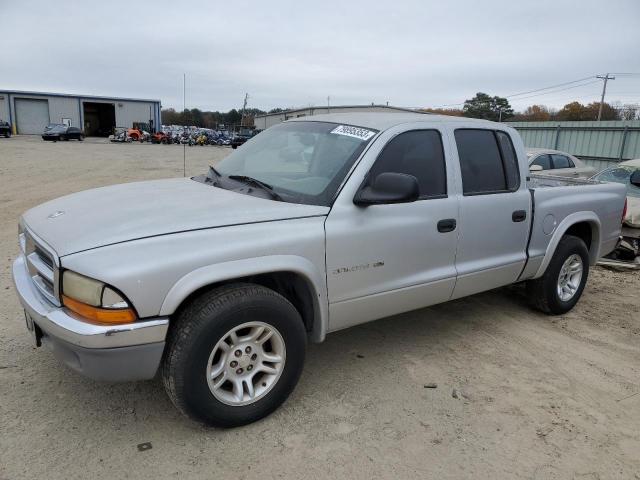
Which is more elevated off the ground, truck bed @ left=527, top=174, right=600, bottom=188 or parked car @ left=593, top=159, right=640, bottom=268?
truck bed @ left=527, top=174, right=600, bottom=188

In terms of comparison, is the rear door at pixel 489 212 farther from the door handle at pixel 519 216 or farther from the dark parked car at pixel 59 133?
the dark parked car at pixel 59 133

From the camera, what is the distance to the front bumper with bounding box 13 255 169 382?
8.01ft

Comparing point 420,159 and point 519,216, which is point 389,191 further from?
point 519,216

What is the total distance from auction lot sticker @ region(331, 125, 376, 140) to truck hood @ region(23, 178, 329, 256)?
706 mm

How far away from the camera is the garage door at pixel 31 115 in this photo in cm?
5469

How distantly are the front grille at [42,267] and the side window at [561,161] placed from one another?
11124 mm

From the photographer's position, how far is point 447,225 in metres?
3.68

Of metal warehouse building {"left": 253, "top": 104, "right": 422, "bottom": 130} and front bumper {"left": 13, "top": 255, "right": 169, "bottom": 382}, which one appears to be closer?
front bumper {"left": 13, "top": 255, "right": 169, "bottom": 382}

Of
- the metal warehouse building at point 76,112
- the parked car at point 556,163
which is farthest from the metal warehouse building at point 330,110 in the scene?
the metal warehouse building at point 76,112

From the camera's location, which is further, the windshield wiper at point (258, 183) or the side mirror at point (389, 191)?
the windshield wiper at point (258, 183)

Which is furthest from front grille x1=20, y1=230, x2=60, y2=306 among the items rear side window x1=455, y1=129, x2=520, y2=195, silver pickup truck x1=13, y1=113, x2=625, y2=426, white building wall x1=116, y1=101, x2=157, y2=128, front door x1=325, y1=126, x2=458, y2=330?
white building wall x1=116, y1=101, x2=157, y2=128

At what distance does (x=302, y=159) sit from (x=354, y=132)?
0.43m

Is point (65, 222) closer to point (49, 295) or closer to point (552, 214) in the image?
point (49, 295)

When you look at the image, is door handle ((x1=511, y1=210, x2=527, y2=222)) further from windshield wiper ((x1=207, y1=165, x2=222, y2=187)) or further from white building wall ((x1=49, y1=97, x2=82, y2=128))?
white building wall ((x1=49, y1=97, x2=82, y2=128))
